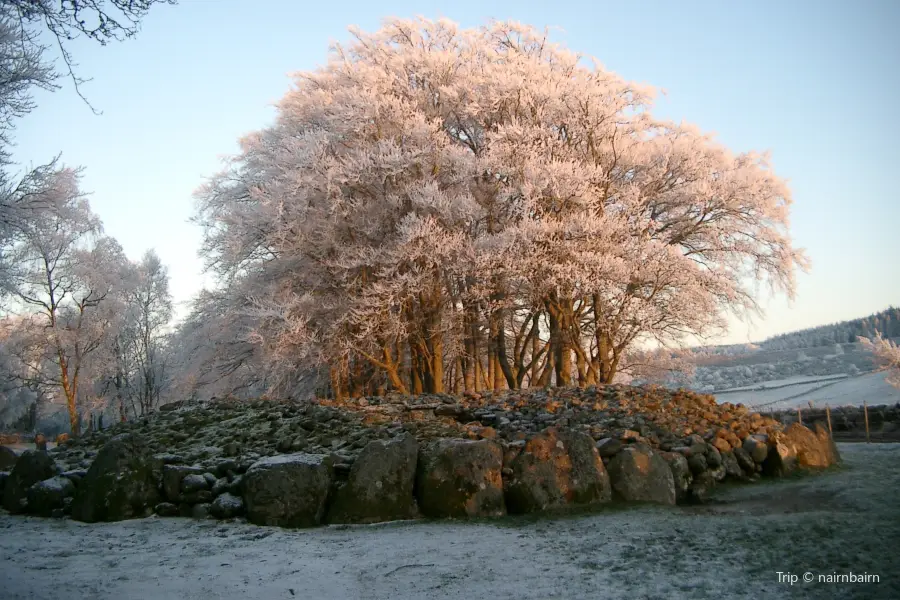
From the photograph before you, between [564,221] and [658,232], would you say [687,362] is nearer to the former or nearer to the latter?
[658,232]

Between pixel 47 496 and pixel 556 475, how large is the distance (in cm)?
530

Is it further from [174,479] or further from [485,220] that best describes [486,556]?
[485,220]

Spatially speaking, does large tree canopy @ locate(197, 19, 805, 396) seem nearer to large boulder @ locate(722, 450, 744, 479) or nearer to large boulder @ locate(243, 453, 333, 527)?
large boulder @ locate(722, 450, 744, 479)

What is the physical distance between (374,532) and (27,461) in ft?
14.6

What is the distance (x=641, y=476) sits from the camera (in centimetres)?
654

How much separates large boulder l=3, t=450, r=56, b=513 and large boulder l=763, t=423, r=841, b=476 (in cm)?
855

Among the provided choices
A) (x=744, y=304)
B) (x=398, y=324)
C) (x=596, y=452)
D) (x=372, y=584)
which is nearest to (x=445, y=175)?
(x=398, y=324)

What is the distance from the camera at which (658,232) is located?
1906 centimetres

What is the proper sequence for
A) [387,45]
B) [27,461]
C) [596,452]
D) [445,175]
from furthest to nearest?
[387,45], [445,175], [27,461], [596,452]

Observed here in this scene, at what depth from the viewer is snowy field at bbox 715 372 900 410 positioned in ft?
108

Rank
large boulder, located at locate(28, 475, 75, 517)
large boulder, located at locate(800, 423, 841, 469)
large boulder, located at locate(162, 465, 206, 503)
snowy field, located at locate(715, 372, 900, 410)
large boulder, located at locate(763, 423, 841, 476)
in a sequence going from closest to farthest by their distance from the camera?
large boulder, located at locate(162, 465, 206, 503) → large boulder, located at locate(28, 475, 75, 517) → large boulder, located at locate(763, 423, 841, 476) → large boulder, located at locate(800, 423, 841, 469) → snowy field, located at locate(715, 372, 900, 410)

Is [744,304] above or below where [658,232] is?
below

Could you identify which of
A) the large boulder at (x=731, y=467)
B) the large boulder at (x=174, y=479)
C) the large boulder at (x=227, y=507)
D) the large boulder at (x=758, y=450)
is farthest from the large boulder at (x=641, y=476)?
the large boulder at (x=174, y=479)

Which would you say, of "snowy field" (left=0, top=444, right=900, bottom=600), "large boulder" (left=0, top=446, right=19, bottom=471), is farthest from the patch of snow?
"large boulder" (left=0, top=446, right=19, bottom=471)
